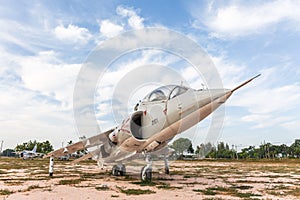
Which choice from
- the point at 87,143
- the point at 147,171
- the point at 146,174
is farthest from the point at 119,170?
the point at 147,171

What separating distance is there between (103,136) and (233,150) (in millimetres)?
100184

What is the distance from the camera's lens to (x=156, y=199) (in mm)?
6961

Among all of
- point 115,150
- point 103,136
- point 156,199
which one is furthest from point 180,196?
A: point 103,136

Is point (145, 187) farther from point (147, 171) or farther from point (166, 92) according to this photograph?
point (166, 92)

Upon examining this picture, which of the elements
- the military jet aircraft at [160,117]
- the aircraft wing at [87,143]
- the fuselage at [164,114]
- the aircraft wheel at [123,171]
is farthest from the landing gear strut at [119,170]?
the fuselage at [164,114]

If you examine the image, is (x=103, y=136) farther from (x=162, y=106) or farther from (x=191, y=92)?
(x=191, y=92)

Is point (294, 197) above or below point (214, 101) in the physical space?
below

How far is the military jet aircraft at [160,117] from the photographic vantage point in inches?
315

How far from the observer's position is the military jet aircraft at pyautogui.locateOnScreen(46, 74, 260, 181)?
26.2 ft

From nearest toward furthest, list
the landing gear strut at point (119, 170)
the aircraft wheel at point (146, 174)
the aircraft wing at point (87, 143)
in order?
the aircraft wheel at point (146, 174) → the aircraft wing at point (87, 143) → the landing gear strut at point (119, 170)

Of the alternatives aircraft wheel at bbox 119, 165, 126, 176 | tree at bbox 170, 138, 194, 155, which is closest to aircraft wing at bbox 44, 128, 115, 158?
aircraft wheel at bbox 119, 165, 126, 176

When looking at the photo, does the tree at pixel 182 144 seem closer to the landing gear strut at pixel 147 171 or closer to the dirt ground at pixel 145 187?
the landing gear strut at pixel 147 171

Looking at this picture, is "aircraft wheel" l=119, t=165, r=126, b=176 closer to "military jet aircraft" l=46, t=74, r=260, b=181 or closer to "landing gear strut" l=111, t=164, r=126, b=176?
"landing gear strut" l=111, t=164, r=126, b=176

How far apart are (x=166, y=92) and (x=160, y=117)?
102 cm
